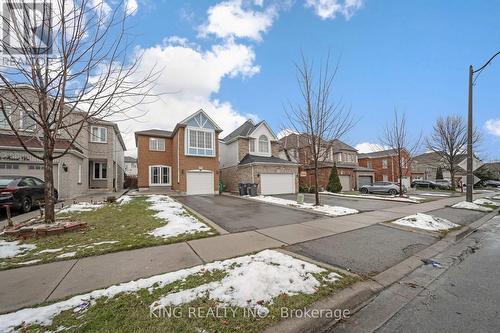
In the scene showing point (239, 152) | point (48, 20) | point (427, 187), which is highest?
point (48, 20)

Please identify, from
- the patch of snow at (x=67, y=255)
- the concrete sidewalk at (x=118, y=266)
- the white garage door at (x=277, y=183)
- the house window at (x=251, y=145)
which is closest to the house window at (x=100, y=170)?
the house window at (x=251, y=145)

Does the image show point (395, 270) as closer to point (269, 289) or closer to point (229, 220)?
point (269, 289)

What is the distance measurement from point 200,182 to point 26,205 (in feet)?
40.1

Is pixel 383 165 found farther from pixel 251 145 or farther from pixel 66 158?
pixel 66 158

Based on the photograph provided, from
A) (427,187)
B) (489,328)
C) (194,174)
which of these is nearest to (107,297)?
(489,328)

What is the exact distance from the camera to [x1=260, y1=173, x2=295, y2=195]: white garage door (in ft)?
69.2

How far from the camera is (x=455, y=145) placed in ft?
83.4

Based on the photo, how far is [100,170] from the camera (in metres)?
23.1

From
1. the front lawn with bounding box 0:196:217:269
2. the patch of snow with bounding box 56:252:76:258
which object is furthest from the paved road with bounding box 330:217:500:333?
the patch of snow with bounding box 56:252:76:258

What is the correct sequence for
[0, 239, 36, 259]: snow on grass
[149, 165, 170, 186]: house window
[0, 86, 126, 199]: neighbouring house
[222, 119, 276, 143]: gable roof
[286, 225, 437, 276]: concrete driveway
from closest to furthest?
[286, 225, 437, 276]: concrete driveway → [0, 239, 36, 259]: snow on grass → [0, 86, 126, 199]: neighbouring house → [149, 165, 170, 186]: house window → [222, 119, 276, 143]: gable roof

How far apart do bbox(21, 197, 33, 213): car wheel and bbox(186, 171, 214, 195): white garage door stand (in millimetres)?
10836

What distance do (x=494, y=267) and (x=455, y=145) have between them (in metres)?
28.3

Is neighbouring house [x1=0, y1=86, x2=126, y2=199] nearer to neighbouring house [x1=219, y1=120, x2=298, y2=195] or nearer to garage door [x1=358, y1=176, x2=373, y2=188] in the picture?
neighbouring house [x1=219, y1=120, x2=298, y2=195]

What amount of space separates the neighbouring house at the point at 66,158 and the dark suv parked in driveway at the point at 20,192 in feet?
6.31
